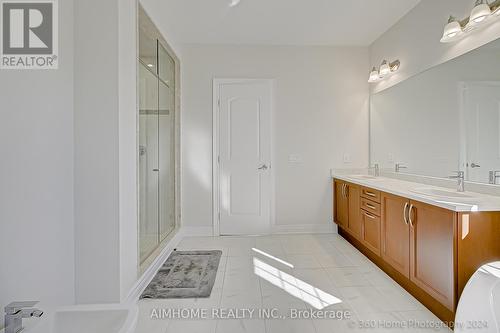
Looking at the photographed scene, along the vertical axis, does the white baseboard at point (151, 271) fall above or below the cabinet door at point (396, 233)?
below

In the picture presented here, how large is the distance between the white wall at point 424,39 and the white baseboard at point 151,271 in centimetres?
335

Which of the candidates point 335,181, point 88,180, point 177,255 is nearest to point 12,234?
point 88,180

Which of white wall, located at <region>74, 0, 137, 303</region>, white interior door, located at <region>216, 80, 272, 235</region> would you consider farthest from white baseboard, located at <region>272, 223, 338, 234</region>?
white wall, located at <region>74, 0, 137, 303</region>

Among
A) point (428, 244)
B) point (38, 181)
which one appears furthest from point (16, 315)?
point (428, 244)

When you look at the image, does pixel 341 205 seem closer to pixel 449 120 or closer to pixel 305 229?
pixel 305 229

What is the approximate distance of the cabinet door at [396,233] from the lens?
2344 millimetres

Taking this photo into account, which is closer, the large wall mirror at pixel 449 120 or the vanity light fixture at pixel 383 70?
the large wall mirror at pixel 449 120

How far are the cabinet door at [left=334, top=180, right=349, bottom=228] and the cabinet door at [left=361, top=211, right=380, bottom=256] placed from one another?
498mm

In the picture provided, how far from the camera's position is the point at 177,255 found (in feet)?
11.0

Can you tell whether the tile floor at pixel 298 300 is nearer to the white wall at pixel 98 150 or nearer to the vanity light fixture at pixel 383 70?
the white wall at pixel 98 150

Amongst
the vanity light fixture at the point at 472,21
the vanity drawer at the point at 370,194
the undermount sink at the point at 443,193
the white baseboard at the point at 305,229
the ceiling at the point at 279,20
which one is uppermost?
the ceiling at the point at 279,20

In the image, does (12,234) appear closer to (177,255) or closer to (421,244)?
(177,255)

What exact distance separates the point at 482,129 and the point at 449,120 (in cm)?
36

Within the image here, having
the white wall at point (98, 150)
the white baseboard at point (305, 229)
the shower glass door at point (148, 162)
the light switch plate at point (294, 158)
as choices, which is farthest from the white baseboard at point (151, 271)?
the light switch plate at point (294, 158)
